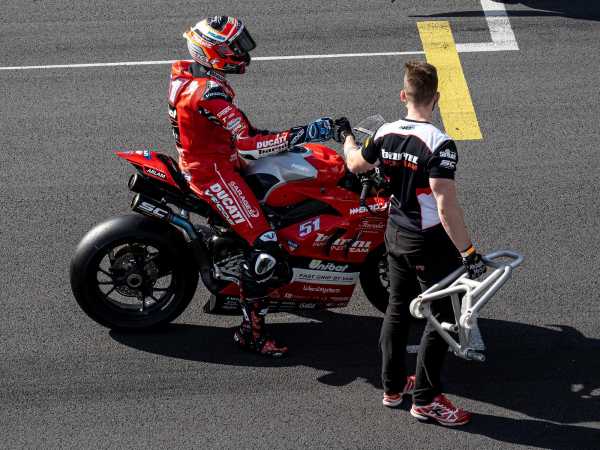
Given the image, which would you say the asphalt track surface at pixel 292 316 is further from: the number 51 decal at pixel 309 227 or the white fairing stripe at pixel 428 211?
the white fairing stripe at pixel 428 211

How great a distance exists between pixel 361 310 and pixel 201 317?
1200 mm

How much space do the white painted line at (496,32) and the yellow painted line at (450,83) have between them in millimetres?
238

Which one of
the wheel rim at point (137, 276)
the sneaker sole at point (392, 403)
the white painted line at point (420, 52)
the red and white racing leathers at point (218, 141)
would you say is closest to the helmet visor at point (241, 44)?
the red and white racing leathers at point (218, 141)

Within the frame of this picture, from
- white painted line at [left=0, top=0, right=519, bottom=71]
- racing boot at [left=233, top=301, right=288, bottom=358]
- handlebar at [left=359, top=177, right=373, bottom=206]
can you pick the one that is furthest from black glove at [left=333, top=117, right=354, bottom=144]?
white painted line at [left=0, top=0, right=519, bottom=71]

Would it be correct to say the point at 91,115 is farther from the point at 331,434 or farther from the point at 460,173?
the point at 331,434

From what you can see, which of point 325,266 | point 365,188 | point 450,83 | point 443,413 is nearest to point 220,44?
point 365,188

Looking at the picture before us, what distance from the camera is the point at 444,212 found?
623cm

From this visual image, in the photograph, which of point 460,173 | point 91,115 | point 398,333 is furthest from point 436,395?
point 91,115

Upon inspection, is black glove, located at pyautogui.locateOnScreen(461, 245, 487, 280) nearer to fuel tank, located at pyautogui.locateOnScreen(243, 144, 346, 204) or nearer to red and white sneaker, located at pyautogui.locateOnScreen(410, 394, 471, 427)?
red and white sneaker, located at pyautogui.locateOnScreen(410, 394, 471, 427)

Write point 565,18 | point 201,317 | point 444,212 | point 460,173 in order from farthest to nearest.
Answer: point 565,18 < point 460,173 < point 201,317 < point 444,212

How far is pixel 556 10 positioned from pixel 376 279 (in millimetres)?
→ 6299

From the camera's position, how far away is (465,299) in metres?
6.46

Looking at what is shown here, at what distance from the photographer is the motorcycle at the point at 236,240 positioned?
7473mm

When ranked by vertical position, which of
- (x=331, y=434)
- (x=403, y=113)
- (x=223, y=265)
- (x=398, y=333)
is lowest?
(x=331, y=434)
